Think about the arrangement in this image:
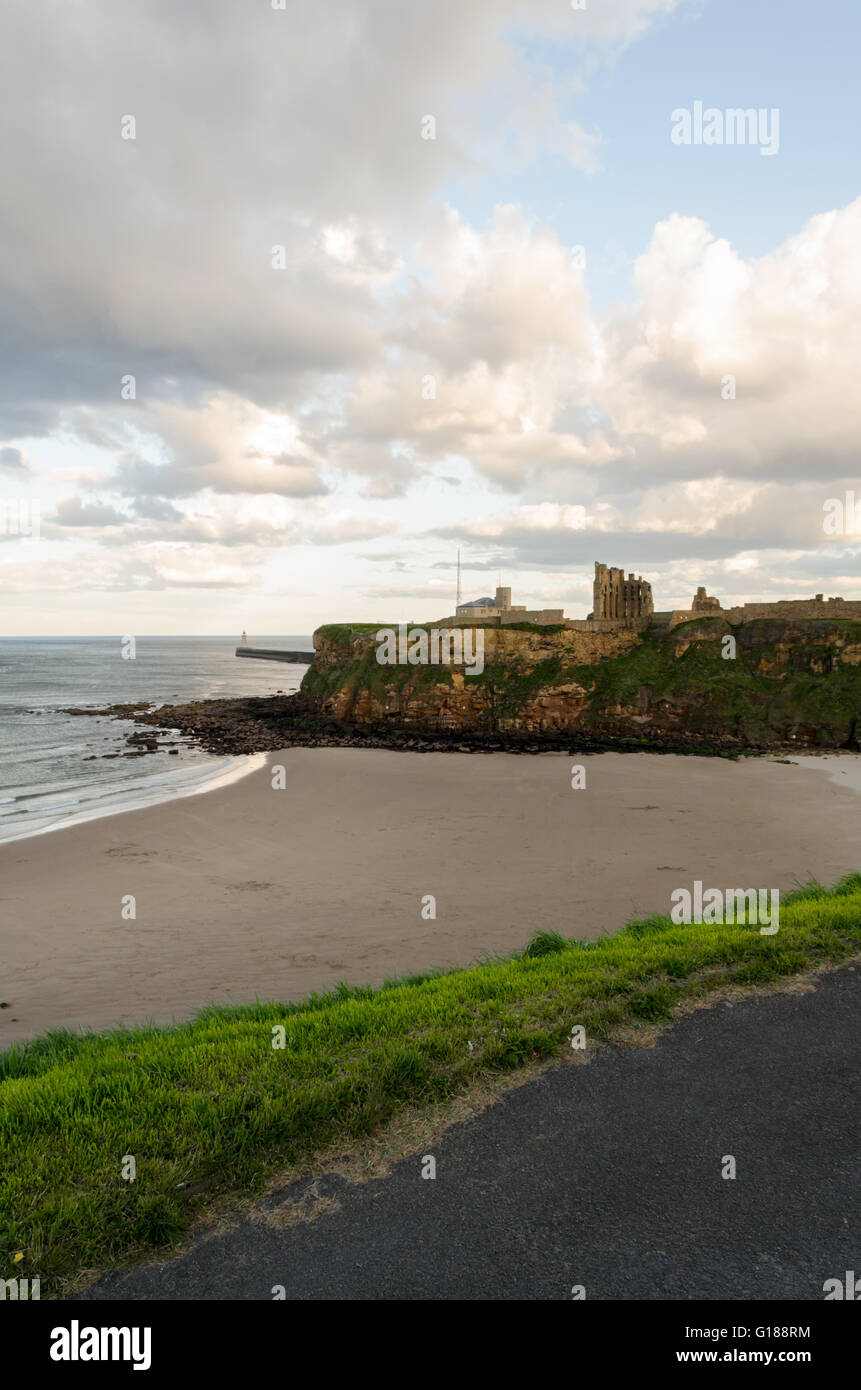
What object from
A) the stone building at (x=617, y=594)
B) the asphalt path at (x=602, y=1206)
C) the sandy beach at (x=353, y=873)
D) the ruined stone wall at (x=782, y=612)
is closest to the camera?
the asphalt path at (x=602, y=1206)

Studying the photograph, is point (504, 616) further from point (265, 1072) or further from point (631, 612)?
point (265, 1072)

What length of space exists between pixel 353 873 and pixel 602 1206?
60.8 ft

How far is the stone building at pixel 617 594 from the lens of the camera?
80.9 metres

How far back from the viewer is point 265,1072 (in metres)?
7.27

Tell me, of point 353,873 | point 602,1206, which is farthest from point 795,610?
point 602,1206

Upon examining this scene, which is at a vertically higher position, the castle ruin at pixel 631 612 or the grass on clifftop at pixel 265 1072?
the castle ruin at pixel 631 612

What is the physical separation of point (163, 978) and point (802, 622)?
66.2 metres

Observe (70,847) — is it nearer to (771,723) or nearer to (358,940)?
(358,940)

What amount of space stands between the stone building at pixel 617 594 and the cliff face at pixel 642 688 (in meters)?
10.3

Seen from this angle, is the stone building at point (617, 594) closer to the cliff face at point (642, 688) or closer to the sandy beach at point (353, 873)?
the cliff face at point (642, 688)

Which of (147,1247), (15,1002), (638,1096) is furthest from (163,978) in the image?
(638,1096)

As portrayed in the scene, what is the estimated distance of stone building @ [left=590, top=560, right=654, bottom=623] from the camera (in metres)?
80.9

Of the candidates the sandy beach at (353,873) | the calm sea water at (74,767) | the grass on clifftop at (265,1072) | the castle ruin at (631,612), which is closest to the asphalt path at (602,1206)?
the grass on clifftop at (265,1072)

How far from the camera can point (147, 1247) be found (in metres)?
5.11
